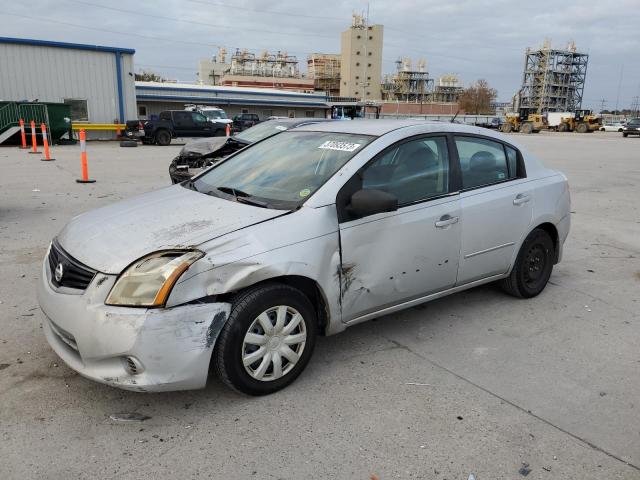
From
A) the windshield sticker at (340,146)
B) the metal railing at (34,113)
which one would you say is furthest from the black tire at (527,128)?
the windshield sticker at (340,146)

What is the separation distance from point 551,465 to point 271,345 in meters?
1.59

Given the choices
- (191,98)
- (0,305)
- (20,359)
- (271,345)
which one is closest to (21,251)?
(0,305)

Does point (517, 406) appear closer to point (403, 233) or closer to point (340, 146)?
point (403, 233)

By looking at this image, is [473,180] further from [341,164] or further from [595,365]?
[595,365]

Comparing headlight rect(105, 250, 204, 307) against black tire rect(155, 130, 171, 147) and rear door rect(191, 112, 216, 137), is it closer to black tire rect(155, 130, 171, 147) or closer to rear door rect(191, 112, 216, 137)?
black tire rect(155, 130, 171, 147)

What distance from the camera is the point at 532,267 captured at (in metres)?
4.81

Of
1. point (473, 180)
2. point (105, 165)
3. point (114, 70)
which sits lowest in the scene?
point (105, 165)

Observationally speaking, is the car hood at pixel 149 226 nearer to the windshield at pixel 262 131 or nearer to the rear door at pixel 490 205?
→ the rear door at pixel 490 205

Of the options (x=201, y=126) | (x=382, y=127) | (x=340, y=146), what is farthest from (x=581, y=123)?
(x=340, y=146)

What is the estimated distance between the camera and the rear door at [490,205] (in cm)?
411

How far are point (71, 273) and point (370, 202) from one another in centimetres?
179

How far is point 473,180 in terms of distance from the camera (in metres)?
4.21

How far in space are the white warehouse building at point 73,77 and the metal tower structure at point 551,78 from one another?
106159 mm

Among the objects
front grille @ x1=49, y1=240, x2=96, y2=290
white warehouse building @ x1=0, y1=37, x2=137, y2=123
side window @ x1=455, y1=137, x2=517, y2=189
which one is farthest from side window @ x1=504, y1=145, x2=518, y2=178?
white warehouse building @ x1=0, y1=37, x2=137, y2=123
